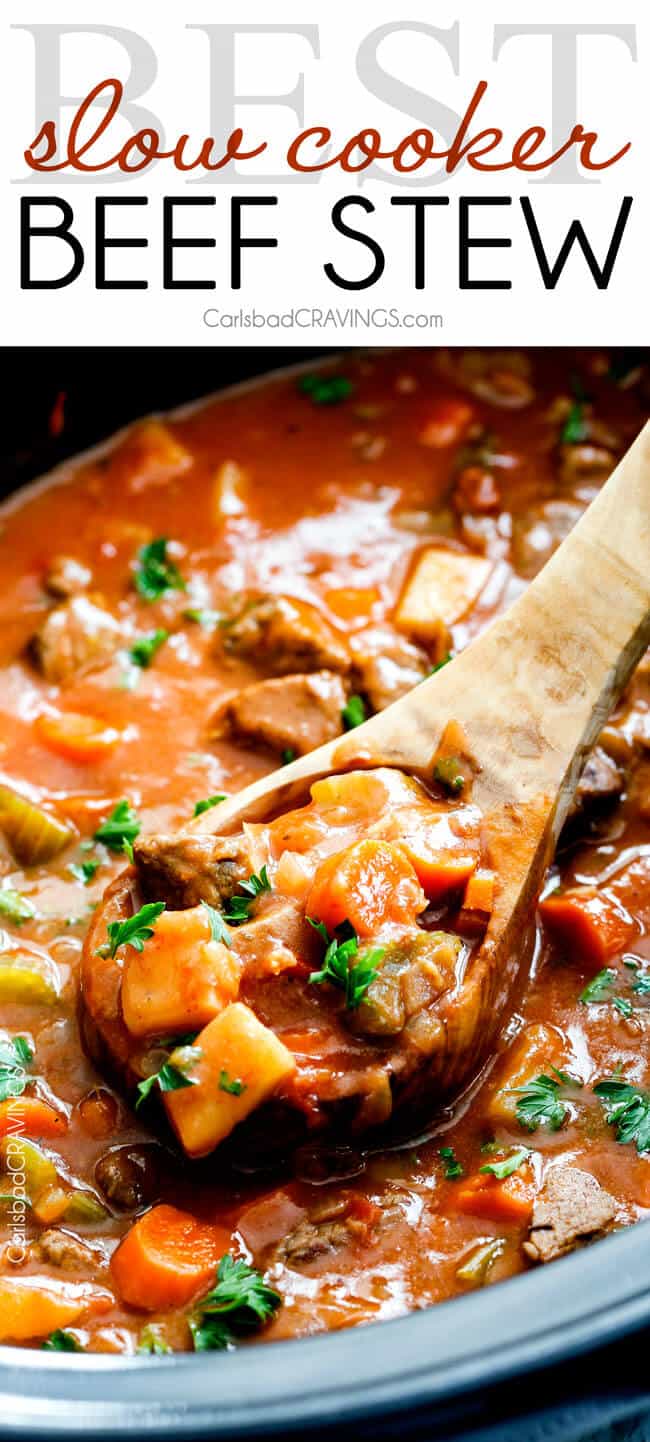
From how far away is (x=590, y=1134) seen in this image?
3428 millimetres

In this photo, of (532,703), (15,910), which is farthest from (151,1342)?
(532,703)

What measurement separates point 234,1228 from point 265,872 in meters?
0.80

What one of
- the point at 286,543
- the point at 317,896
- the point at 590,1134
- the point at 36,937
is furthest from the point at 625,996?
the point at 286,543

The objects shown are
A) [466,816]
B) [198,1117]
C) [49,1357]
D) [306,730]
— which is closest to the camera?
[49,1357]

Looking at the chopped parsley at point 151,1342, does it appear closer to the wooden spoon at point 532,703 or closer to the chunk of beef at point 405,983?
the chunk of beef at point 405,983

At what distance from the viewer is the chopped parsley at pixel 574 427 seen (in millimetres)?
5441

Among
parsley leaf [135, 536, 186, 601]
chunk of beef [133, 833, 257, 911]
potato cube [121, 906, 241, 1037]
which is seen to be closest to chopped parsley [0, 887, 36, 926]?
chunk of beef [133, 833, 257, 911]

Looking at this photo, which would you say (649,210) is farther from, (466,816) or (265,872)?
(265,872)

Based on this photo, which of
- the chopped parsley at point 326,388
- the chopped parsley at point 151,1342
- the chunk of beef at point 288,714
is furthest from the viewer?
the chopped parsley at point 326,388

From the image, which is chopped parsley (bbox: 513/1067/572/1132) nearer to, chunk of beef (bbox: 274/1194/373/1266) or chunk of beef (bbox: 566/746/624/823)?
chunk of beef (bbox: 274/1194/373/1266)

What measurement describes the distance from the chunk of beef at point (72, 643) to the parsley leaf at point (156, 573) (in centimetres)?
21

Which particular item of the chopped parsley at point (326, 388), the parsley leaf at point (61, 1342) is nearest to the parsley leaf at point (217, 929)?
the parsley leaf at point (61, 1342)

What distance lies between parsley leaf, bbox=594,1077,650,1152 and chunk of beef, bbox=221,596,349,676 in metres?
1.64

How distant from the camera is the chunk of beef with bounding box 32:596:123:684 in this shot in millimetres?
4691
